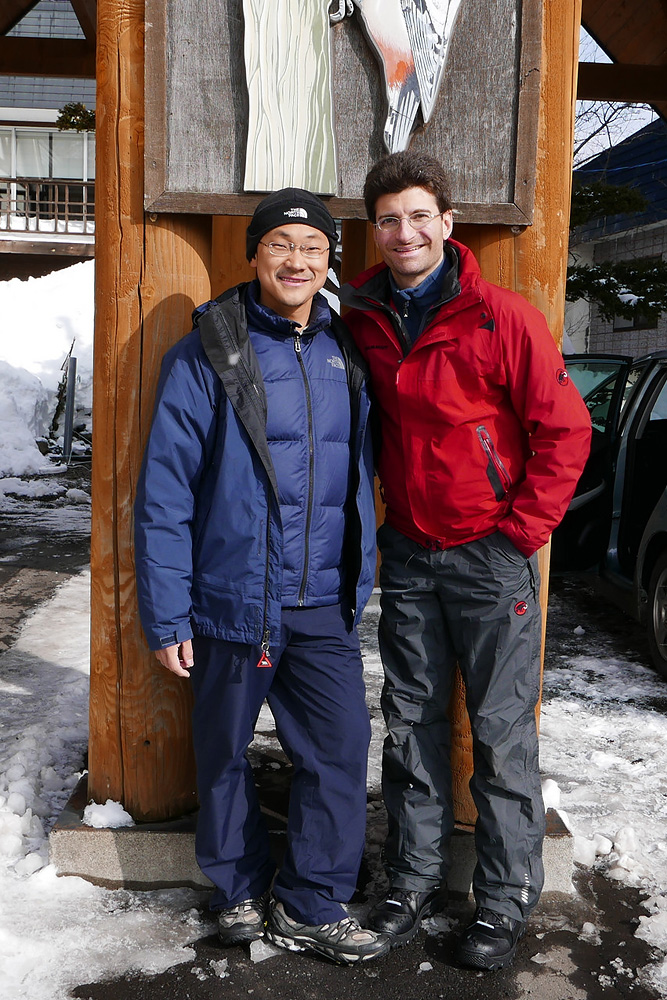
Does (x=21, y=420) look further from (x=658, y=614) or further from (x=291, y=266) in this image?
(x=291, y=266)

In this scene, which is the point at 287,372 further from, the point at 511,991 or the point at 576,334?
the point at 576,334

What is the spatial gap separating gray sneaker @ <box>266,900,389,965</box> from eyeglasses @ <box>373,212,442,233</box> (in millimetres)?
1921

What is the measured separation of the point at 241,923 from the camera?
2.61 meters

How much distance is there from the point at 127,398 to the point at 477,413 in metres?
1.10

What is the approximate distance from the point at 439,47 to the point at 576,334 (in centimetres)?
1563

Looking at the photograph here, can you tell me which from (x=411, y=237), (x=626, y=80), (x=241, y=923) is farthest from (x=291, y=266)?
(x=626, y=80)

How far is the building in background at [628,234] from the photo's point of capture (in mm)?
15695

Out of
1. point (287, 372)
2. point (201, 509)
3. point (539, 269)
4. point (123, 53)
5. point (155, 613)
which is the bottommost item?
point (155, 613)

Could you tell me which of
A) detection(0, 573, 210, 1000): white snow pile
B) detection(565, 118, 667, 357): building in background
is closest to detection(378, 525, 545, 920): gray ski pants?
detection(0, 573, 210, 1000): white snow pile

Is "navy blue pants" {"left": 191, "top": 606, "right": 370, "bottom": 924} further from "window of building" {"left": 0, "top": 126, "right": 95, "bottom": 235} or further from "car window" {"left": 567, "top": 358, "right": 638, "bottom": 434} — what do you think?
"window of building" {"left": 0, "top": 126, "right": 95, "bottom": 235}

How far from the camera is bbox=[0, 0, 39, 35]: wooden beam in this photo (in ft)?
27.8

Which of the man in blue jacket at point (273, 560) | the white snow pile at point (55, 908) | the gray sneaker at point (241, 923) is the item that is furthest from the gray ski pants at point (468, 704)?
the white snow pile at point (55, 908)

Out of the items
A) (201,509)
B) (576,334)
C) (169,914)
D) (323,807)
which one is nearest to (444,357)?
(201,509)

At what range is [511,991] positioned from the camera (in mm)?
2482
